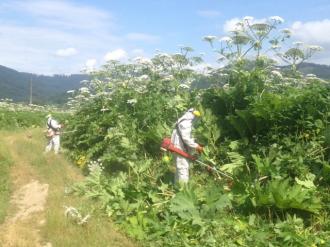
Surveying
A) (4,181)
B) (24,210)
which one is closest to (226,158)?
(24,210)

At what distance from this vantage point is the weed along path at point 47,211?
26.8 ft

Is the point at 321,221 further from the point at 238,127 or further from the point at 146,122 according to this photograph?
the point at 146,122

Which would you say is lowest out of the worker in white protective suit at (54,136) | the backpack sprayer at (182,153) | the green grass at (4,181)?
the green grass at (4,181)

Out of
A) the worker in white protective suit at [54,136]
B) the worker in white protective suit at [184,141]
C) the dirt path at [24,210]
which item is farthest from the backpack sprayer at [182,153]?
the worker in white protective suit at [54,136]

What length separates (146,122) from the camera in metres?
12.4

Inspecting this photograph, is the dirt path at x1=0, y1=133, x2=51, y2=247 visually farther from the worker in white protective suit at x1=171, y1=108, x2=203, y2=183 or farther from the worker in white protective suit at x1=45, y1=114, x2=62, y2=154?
the worker in white protective suit at x1=171, y1=108, x2=203, y2=183

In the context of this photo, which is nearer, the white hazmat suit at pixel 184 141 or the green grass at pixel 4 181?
the white hazmat suit at pixel 184 141

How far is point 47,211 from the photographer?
32.3 feet

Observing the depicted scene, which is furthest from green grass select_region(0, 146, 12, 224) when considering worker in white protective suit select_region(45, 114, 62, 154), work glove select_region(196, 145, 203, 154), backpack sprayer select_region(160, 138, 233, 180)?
work glove select_region(196, 145, 203, 154)

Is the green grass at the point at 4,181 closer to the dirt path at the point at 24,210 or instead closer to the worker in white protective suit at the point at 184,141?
the dirt path at the point at 24,210

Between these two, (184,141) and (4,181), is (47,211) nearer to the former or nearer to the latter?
(184,141)

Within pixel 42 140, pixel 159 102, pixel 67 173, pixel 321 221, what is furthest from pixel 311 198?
pixel 42 140

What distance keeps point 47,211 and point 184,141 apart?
9.72 ft

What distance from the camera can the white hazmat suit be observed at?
9.49 meters
